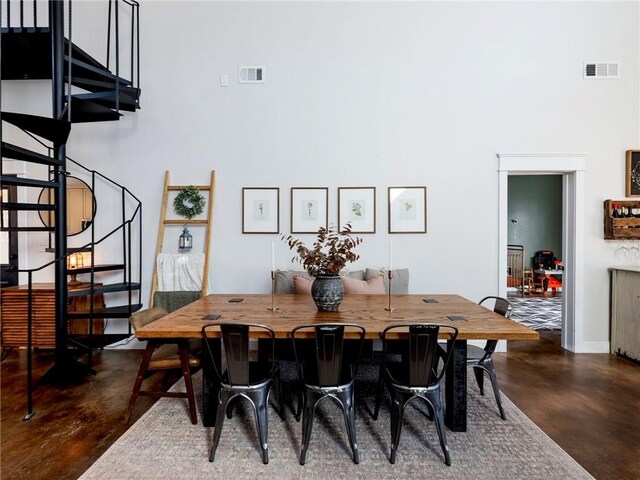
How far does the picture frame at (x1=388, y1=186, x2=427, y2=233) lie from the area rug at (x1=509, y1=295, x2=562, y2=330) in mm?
2557

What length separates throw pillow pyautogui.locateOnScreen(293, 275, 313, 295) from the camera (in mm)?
3367

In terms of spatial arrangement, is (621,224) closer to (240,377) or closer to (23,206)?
(240,377)

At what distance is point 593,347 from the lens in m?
3.90

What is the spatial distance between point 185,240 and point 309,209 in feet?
4.91

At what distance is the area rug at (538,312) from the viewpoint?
5105 millimetres

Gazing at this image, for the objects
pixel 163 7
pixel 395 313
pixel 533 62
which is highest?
pixel 163 7

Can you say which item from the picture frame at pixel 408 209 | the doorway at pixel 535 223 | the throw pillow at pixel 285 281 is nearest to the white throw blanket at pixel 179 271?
the throw pillow at pixel 285 281

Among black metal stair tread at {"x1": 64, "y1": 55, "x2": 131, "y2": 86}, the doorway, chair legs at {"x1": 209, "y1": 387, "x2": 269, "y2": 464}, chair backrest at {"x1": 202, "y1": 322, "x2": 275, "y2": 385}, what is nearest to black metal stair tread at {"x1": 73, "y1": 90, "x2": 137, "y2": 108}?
black metal stair tread at {"x1": 64, "y1": 55, "x2": 131, "y2": 86}

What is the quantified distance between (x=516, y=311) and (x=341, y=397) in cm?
516

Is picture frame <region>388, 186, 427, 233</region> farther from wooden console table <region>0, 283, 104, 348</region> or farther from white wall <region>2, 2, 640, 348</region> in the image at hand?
wooden console table <region>0, 283, 104, 348</region>

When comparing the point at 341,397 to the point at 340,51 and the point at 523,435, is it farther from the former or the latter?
the point at 340,51

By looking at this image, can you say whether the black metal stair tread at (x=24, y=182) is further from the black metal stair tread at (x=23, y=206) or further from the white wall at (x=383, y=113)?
the white wall at (x=383, y=113)

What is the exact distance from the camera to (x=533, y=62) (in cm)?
392

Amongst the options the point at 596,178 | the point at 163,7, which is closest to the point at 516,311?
the point at 596,178
